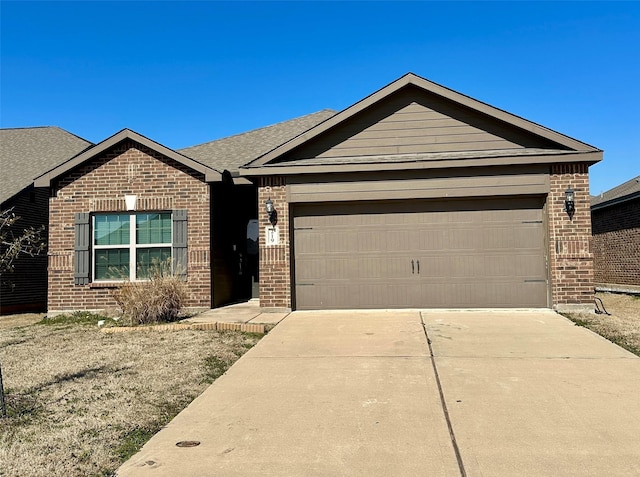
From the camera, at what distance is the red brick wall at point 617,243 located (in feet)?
48.0

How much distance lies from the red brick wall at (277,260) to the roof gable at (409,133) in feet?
2.06

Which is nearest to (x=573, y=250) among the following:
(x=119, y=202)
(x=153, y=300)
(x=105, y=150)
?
(x=153, y=300)

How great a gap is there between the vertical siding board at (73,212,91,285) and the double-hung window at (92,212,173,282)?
17cm

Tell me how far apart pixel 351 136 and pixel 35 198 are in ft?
30.7

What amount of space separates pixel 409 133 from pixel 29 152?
1300 cm

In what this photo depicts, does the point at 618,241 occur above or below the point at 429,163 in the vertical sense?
below

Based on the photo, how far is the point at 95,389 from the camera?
514cm

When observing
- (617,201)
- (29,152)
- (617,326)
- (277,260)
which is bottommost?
(617,326)

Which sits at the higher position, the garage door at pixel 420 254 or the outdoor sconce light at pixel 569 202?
the outdoor sconce light at pixel 569 202

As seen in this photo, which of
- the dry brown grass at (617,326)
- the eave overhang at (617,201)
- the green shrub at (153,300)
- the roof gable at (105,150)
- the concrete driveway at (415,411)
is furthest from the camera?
the eave overhang at (617,201)

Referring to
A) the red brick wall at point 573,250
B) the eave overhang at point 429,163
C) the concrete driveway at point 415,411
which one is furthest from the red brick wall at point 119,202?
the red brick wall at point 573,250

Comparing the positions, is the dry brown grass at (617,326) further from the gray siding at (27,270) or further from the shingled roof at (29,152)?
the shingled roof at (29,152)

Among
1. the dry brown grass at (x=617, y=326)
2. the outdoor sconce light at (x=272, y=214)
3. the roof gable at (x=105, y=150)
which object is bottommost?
the dry brown grass at (x=617, y=326)

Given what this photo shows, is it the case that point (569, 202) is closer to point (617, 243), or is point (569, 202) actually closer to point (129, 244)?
point (617, 243)
